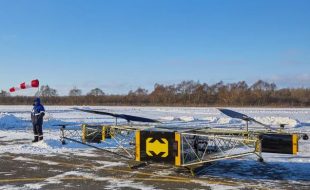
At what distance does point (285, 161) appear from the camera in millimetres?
13344

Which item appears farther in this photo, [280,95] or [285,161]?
[280,95]

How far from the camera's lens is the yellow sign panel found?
1091cm

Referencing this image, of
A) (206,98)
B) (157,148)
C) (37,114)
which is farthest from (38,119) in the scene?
(206,98)

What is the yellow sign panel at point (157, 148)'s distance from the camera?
10.9 m

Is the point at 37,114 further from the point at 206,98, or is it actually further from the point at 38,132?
the point at 206,98

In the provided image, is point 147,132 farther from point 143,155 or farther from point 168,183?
point 168,183

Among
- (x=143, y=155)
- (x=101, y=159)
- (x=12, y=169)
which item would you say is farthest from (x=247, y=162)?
(x=12, y=169)

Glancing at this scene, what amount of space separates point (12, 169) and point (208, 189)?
6464 mm

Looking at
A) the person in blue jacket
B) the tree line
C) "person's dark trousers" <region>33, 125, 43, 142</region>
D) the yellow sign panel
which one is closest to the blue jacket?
the person in blue jacket

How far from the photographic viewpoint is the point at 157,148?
435 inches

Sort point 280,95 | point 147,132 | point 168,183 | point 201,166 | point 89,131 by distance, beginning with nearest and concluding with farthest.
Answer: point 168,183, point 147,132, point 201,166, point 89,131, point 280,95

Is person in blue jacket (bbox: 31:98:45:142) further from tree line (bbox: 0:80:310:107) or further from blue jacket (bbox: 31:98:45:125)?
tree line (bbox: 0:80:310:107)

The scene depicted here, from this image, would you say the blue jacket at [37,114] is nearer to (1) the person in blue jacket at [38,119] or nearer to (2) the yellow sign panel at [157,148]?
(1) the person in blue jacket at [38,119]

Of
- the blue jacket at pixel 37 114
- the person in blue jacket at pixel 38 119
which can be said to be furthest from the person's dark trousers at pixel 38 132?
the blue jacket at pixel 37 114
